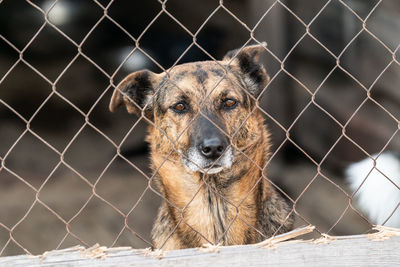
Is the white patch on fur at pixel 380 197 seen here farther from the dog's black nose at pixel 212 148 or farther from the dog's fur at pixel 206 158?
the dog's black nose at pixel 212 148

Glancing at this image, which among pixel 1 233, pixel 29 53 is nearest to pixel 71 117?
pixel 29 53

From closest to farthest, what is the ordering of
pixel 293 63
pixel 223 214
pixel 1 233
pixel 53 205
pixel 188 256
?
1. pixel 188 256
2. pixel 223 214
3. pixel 1 233
4. pixel 53 205
5. pixel 293 63

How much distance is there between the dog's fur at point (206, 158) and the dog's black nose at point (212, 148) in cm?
2

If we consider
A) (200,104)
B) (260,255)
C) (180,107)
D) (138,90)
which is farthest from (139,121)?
(260,255)

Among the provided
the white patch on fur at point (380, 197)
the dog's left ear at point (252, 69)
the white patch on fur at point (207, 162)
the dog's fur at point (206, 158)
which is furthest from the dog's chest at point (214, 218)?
the white patch on fur at point (380, 197)

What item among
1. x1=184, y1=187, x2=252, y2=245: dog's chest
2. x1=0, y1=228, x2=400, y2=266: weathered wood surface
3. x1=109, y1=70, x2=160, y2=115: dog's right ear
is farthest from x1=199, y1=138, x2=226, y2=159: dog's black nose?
x1=0, y1=228, x2=400, y2=266: weathered wood surface

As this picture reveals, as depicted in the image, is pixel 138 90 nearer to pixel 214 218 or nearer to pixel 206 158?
pixel 206 158

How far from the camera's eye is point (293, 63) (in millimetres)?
7090

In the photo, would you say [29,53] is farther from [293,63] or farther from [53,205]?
[293,63]

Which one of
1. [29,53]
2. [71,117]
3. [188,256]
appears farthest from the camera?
[29,53]

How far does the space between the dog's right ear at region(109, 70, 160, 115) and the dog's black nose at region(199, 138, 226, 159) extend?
49cm

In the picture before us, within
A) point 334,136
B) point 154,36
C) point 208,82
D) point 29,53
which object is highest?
point 208,82

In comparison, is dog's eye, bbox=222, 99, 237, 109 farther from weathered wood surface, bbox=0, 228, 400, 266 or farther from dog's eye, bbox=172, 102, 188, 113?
weathered wood surface, bbox=0, 228, 400, 266

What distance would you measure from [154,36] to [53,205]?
3.90 m
